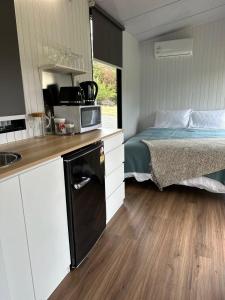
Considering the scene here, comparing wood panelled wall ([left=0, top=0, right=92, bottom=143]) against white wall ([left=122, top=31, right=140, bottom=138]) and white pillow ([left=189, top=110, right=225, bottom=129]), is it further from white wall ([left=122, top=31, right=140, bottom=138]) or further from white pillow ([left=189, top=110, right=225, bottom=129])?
white pillow ([left=189, top=110, right=225, bottom=129])

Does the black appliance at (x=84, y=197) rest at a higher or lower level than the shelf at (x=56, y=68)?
lower

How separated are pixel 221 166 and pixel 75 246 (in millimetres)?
1814

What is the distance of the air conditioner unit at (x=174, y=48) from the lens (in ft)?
13.9

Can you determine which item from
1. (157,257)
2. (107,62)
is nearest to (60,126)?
(157,257)

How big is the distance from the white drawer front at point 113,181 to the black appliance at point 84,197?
160mm

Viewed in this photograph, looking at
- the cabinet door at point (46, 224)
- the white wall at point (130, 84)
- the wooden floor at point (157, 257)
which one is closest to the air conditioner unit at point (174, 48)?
the white wall at point (130, 84)

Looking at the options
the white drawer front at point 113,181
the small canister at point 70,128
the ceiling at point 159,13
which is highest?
the ceiling at point 159,13

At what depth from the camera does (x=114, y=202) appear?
7.48 ft

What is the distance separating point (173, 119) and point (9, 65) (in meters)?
3.35

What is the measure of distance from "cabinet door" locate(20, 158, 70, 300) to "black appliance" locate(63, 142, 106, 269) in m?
0.06

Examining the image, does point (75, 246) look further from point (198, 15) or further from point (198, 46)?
point (198, 46)

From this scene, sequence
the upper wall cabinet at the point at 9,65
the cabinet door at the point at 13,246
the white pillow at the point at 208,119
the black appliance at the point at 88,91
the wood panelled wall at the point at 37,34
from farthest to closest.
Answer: the white pillow at the point at 208,119 < the black appliance at the point at 88,91 < the wood panelled wall at the point at 37,34 < the upper wall cabinet at the point at 9,65 < the cabinet door at the point at 13,246

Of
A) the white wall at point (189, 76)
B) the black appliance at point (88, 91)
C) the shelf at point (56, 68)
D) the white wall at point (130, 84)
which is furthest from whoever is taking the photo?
the white wall at point (189, 76)

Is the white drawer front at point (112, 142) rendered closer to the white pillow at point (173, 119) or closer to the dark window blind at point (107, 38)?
the dark window blind at point (107, 38)
